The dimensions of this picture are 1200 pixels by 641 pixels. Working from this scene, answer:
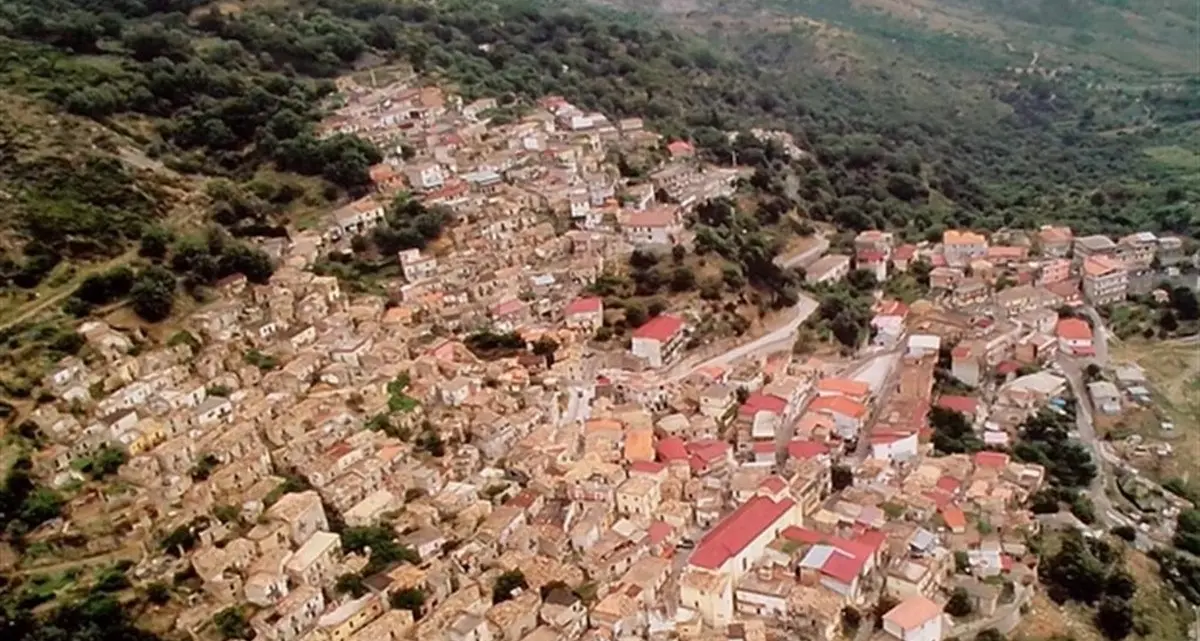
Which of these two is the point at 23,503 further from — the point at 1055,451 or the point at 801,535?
the point at 1055,451

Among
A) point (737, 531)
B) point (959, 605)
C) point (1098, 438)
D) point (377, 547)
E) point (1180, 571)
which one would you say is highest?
point (737, 531)

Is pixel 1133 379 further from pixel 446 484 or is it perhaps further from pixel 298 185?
pixel 298 185

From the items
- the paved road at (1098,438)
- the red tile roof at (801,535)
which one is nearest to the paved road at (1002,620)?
the red tile roof at (801,535)

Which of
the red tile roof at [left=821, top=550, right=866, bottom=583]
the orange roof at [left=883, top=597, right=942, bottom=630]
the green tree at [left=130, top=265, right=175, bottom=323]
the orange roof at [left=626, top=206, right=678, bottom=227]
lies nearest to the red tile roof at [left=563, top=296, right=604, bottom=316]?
the orange roof at [left=626, top=206, right=678, bottom=227]

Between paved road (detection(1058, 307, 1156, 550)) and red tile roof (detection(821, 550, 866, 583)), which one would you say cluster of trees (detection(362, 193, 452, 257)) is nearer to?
red tile roof (detection(821, 550, 866, 583))

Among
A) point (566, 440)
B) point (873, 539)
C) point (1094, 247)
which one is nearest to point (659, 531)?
point (566, 440)

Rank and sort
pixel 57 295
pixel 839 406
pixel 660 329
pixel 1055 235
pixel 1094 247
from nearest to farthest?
pixel 839 406 → pixel 57 295 → pixel 660 329 → pixel 1094 247 → pixel 1055 235

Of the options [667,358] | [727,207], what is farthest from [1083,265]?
[667,358]
